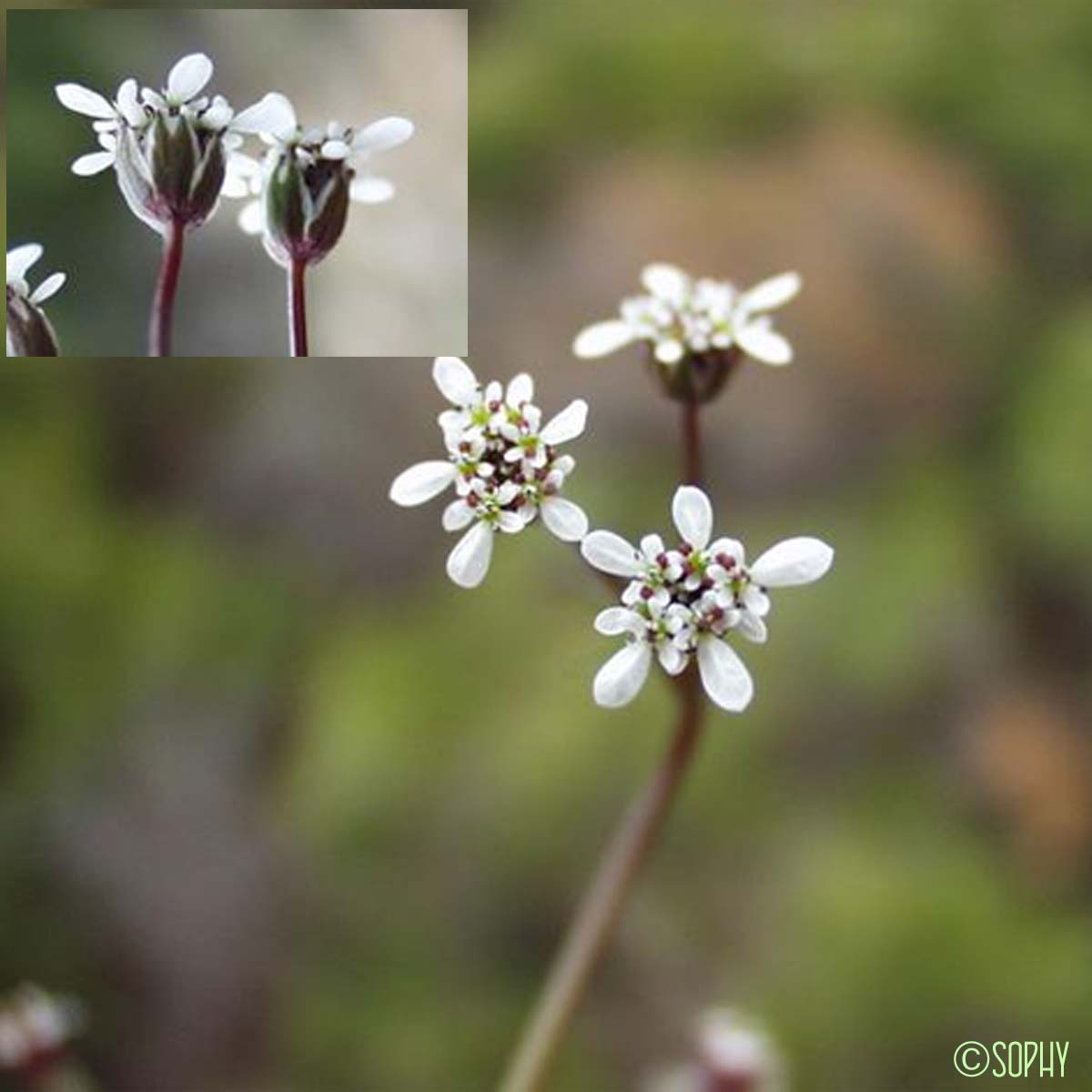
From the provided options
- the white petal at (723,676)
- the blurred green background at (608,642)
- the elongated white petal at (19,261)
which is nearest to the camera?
the white petal at (723,676)

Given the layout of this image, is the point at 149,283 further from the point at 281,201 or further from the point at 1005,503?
the point at 1005,503

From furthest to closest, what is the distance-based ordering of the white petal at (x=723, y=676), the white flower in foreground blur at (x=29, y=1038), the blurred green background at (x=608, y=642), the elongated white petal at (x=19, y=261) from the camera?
the blurred green background at (x=608, y=642), the white flower in foreground blur at (x=29, y=1038), the elongated white petal at (x=19, y=261), the white petal at (x=723, y=676)

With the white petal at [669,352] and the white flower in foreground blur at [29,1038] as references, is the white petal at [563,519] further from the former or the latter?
the white flower in foreground blur at [29,1038]

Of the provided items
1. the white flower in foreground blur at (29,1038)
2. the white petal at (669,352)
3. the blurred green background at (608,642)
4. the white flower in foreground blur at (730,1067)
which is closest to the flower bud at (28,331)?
the white petal at (669,352)

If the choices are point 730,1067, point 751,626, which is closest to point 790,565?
point 751,626

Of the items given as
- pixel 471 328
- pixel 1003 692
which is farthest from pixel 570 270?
pixel 1003 692

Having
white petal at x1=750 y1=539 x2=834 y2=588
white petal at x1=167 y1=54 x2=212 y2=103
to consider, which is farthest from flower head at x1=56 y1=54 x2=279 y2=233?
white petal at x1=750 y1=539 x2=834 y2=588

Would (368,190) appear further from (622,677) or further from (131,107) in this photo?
(622,677)
